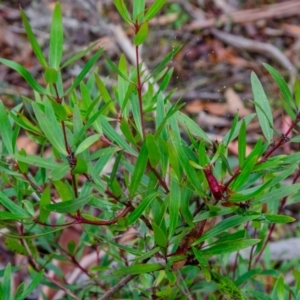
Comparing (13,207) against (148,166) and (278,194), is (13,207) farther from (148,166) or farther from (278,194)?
(278,194)

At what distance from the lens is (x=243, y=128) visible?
0.48 metres

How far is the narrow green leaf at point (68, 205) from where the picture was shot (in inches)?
19.8

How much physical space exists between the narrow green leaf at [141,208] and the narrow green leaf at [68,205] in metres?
0.05

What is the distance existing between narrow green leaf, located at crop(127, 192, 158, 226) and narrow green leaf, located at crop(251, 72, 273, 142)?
0.49ft

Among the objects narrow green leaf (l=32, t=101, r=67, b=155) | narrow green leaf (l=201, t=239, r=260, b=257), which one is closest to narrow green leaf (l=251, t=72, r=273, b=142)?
narrow green leaf (l=201, t=239, r=260, b=257)

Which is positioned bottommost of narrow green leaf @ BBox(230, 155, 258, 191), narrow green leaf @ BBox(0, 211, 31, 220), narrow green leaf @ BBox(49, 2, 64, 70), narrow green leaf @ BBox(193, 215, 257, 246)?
narrow green leaf @ BBox(193, 215, 257, 246)

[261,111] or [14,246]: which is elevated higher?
[261,111]

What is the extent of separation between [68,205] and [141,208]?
0.25ft

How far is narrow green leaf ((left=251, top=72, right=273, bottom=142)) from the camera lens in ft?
1.90

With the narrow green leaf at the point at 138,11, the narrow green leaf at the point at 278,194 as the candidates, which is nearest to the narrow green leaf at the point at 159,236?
the narrow green leaf at the point at 278,194

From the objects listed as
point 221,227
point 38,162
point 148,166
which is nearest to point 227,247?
point 221,227

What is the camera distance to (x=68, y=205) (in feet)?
1.67

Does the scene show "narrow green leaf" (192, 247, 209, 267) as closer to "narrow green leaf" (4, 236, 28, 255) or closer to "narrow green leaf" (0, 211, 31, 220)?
"narrow green leaf" (0, 211, 31, 220)

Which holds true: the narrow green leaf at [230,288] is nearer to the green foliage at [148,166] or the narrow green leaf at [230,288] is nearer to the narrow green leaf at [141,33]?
the green foliage at [148,166]
